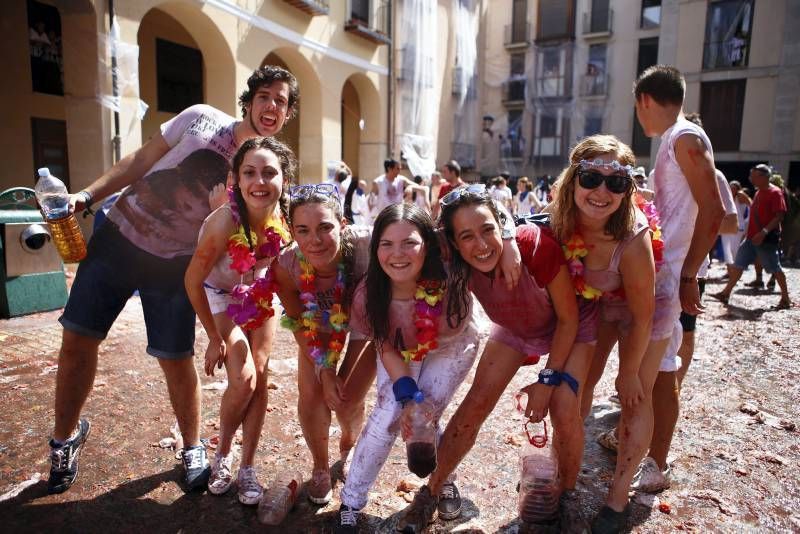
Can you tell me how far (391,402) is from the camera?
2.47 meters

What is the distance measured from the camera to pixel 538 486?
254cm

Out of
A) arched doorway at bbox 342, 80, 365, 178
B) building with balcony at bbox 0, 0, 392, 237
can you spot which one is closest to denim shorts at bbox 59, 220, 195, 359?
building with balcony at bbox 0, 0, 392, 237

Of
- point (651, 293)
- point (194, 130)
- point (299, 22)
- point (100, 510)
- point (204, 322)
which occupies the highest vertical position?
point (299, 22)

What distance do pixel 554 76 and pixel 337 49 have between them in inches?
575

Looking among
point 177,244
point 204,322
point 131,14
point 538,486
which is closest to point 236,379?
point 204,322

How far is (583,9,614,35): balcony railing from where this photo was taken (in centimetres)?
2328

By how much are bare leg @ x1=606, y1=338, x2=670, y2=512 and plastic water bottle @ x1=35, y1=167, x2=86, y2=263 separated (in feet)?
9.29

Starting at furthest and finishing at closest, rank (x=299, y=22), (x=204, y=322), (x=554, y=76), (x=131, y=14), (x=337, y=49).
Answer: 1. (x=554, y=76)
2. (x=337, y=49)
3. (x=299, y=22)
4. (x=131, y=14)
5. (x=204, y=322)

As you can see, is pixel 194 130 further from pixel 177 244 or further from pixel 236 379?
pixel 236 379

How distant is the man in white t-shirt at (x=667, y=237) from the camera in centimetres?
251

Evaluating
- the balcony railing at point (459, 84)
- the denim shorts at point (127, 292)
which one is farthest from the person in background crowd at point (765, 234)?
the balcony railing at point (459, 84)

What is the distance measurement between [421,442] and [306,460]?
1.13 meters

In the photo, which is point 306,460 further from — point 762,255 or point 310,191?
point 762,255

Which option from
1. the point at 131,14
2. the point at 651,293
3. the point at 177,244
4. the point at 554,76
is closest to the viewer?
the point at 651,293
